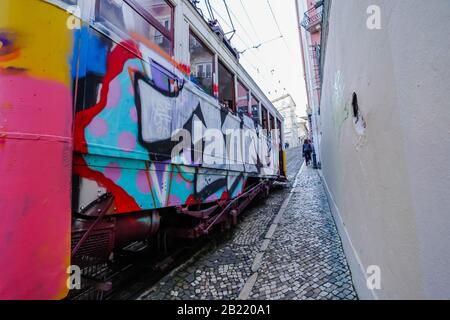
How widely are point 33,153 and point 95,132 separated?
0.51 m

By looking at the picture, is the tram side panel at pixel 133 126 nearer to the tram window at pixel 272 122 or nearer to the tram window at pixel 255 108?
the tram window at pixel 255 108

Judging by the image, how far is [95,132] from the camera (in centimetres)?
195

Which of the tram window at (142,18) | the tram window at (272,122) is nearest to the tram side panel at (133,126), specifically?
the tram window at (142,18)

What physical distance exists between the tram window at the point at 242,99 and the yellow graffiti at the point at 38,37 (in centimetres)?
393

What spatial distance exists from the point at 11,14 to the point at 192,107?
2.08m

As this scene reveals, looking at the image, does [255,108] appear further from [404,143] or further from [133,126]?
[404,143]

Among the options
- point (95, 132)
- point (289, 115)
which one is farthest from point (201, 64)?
point (289, 115)

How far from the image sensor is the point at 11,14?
151 cm

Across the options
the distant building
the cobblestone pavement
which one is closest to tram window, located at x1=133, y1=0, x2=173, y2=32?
the cobblestone pavement

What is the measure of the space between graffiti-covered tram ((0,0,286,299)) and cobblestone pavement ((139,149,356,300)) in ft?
1.81

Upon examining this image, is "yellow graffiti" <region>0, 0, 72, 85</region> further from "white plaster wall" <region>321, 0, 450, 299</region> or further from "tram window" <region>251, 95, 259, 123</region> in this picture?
"tram window" <region>251, 95, 259, 123</region>

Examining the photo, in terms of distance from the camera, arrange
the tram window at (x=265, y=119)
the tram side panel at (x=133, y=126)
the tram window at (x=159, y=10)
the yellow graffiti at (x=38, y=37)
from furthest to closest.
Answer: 1. the tram window at (x=265, y=119)
2. the tram window at (x=159, y=10)
3. the tram side panel at (x=133, y=126)
4. the yellow graffiti at (x=38, y=37)

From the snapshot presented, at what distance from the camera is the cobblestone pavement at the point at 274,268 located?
8.22ft
